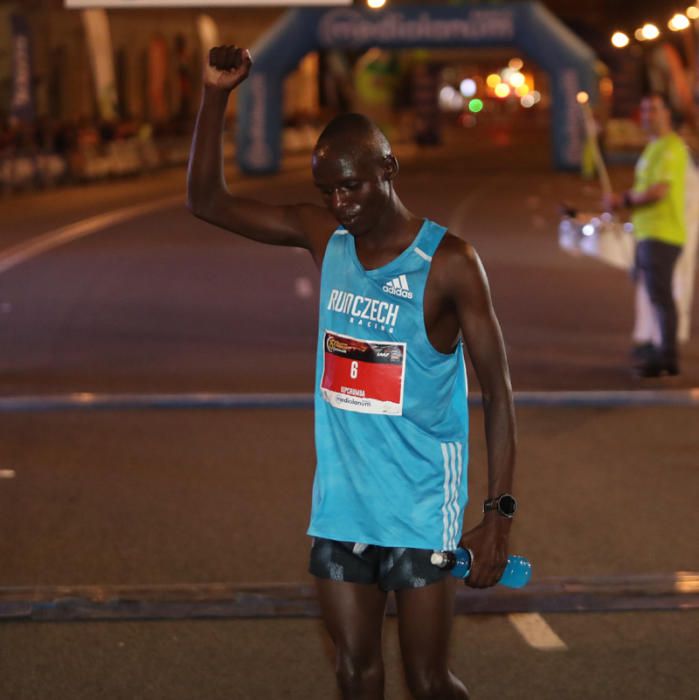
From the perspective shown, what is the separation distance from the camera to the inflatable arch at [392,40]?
4025 centimetres

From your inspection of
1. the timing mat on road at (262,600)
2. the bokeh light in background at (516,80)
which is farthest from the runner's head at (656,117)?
the bokeh light in background at (516,80)

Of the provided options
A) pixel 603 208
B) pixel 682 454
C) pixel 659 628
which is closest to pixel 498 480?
pixel 659 628

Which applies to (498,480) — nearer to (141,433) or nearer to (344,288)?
(344,288)

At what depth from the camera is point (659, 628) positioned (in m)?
6.12

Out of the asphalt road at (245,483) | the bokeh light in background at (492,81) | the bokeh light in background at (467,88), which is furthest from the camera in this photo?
the bokeh light in background at (492,81)

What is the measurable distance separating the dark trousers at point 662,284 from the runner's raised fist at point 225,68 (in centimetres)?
774

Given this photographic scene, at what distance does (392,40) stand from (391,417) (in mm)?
37895

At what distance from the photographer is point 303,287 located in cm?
1892

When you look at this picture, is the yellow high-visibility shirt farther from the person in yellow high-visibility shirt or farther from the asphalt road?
the asphalt road

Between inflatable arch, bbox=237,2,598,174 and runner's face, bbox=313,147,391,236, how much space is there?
36.5 metres

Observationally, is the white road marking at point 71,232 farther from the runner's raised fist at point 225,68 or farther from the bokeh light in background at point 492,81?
the bokeh light in background at point 492,81

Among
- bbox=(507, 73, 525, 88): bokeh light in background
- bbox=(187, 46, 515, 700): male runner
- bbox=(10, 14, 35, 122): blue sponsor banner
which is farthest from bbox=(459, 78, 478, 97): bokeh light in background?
bbox=(187, 46, 515, 700): male runner

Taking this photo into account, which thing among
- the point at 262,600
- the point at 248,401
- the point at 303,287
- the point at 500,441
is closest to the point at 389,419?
the point at 500,441

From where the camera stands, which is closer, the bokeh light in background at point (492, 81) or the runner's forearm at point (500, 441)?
the runner's forearm at point (500, 441)
